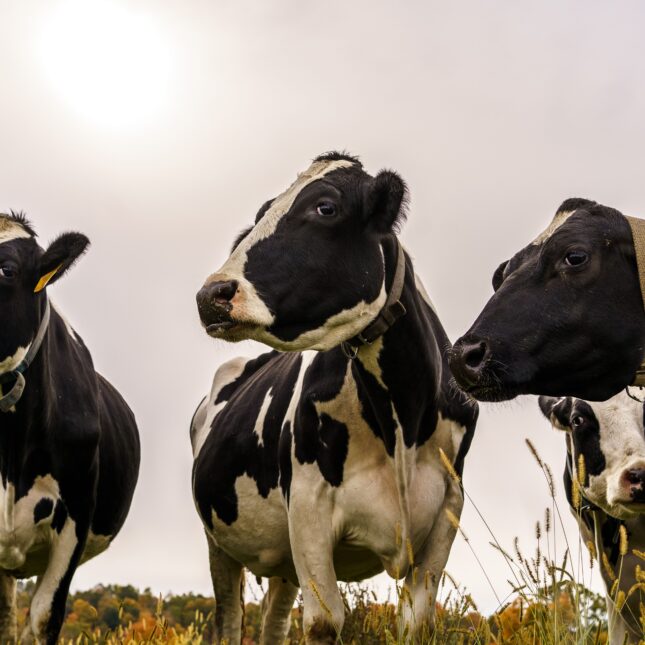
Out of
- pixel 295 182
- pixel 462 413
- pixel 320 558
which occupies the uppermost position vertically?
pixel 295 182

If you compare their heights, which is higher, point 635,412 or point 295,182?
point 295,182

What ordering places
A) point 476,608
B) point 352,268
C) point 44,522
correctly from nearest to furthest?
1. point 476,608
2. point 352,268
3. point 44,522

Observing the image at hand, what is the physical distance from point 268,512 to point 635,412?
2.52 m

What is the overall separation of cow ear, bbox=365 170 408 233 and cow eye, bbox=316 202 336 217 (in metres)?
0.21

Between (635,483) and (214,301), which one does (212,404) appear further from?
(635,483)

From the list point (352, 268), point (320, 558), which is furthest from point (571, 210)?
point (320, 558)

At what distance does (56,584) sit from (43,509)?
0.50 meters

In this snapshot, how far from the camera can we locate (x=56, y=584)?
772cm

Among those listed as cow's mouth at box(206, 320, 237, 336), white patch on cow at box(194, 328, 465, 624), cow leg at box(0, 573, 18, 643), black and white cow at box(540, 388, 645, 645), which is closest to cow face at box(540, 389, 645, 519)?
black and white cow at box(540, 388, 645, 645)

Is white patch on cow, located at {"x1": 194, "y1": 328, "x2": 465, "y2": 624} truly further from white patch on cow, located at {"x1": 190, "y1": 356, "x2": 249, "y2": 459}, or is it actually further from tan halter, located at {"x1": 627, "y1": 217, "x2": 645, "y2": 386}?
white patch on cow, located at {"x1": 190, "y1": 356, "x2": 249, "y2": 459}

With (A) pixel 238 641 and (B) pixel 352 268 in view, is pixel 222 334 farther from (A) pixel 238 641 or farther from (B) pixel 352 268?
(A) pixel 238 641

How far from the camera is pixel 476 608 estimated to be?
520 cm

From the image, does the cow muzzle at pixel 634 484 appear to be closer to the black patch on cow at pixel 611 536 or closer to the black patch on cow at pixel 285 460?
the black patch on cow at pixel 611 536

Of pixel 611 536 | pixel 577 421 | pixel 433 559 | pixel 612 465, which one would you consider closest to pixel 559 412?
pixel 577 421
